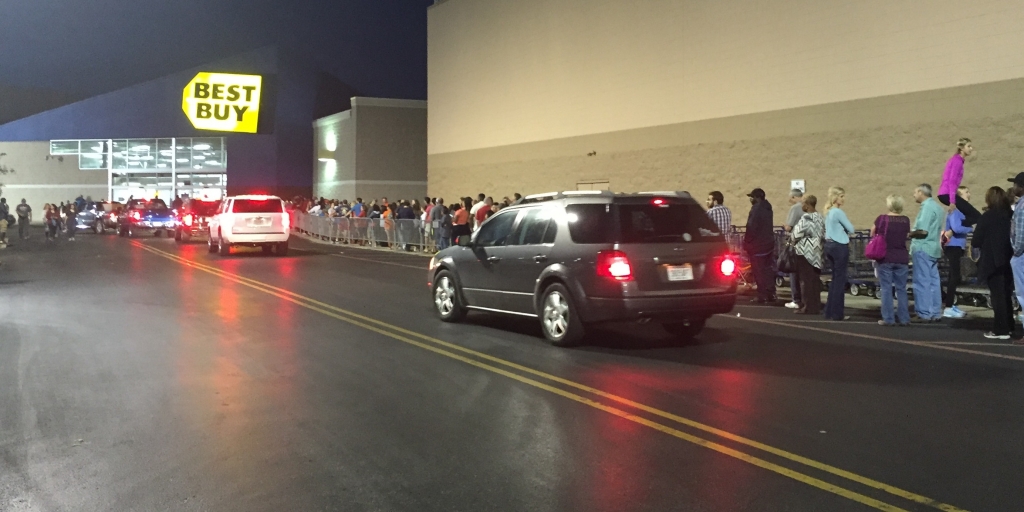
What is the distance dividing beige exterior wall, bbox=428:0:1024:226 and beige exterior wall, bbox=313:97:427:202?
15.1 m

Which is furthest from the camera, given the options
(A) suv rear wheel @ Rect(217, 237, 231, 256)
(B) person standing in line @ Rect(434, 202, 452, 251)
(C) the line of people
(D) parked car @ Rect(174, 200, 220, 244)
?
(D) parked car @ Rect(174, 200, 220, 244)

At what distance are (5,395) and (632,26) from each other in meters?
22.0

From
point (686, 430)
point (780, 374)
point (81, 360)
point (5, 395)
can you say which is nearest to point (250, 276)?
point (81, 360)

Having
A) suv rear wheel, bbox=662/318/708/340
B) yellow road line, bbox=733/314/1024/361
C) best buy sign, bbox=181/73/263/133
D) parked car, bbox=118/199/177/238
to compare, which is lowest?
yellow road line, bbox=733/314/1024/361

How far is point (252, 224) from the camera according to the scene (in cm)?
2764

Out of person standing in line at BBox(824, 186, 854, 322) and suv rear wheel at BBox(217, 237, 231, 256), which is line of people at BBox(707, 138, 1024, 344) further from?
suv rear wheel at BBox(217, 237, 231, 256)

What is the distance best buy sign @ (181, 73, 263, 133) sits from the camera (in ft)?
199

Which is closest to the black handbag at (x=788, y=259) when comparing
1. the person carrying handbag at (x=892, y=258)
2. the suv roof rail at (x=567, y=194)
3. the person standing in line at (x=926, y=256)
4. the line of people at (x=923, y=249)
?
the line of people at (x=923, y=249)

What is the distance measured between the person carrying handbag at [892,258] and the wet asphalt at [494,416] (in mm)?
448

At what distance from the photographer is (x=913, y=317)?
545 inches

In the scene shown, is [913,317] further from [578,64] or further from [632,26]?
[578,64]

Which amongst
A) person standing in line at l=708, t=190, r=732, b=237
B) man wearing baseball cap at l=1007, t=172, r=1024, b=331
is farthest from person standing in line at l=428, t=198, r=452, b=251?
man wearing baseball cap at l=1007, t=172, r=1024, b=331

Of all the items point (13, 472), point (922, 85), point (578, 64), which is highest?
point (578, 64)

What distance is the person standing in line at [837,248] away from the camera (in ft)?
44.4
